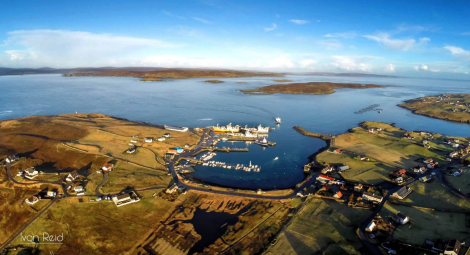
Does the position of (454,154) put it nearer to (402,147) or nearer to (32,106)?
(402,147)

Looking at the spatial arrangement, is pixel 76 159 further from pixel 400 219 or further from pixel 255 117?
pixel 255 117

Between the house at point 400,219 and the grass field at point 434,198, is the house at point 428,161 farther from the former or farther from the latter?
the house at point 400,219

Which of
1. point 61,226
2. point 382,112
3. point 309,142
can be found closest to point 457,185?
point 309,142

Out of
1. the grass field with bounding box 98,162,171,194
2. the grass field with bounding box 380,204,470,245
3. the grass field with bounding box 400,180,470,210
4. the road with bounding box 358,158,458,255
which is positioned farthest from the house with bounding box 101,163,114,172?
the grass field with bounding box 400,180,470,210

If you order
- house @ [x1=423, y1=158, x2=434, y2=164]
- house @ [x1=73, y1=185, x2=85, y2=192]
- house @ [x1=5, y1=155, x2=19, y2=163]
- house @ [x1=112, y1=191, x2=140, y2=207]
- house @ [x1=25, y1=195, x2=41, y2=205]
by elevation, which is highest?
house @ [x1=5, y1=155, x2=19, y2=163]

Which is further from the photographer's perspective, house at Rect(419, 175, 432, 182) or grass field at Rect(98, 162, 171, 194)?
house at Rect(419, 175, 432, 182)

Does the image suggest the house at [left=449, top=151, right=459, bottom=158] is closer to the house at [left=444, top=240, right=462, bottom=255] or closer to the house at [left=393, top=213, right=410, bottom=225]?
the house at [left=393, top=213, right=410, bottom=225]
